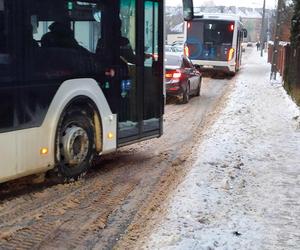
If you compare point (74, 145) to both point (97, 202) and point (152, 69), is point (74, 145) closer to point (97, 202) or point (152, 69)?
point (97, 202)

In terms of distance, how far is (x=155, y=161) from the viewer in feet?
Answer: 30.5

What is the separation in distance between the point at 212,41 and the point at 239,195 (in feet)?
74.1

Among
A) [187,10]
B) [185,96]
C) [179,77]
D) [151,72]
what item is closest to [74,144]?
[151,72]

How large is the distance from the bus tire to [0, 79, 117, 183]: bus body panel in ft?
0.59

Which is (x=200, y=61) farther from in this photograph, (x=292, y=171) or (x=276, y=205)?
(x=276, y=205)

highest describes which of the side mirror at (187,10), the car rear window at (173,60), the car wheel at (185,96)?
the side mirror at (187,10)

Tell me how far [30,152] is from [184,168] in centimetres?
280

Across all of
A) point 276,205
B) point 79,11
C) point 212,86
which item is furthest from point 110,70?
point 212,86

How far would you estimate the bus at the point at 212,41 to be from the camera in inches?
1136

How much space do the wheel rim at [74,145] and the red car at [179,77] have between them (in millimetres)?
10107

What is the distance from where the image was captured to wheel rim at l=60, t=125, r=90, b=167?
289 inches

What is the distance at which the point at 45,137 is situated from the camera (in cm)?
689

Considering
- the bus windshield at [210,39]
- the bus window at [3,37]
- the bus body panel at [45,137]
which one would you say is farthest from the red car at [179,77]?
the bus window at [3,37]

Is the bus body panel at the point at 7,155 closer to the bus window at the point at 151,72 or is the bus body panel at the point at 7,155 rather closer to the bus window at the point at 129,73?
the bus window at the point at 129,73
